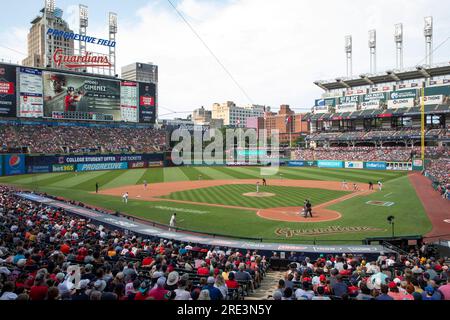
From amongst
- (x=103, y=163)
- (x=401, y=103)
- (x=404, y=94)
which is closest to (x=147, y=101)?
(x=103, y=163)

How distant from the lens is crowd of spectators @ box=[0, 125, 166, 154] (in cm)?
6109

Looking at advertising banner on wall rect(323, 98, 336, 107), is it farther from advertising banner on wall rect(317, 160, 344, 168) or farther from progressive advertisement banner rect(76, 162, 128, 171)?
progressive advertisement banner rect(76, 162, 128, 171)

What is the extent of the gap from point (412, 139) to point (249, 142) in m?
47.7

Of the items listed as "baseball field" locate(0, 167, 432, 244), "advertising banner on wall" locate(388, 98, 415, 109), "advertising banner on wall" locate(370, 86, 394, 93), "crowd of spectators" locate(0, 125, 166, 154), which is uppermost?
"advertising banner on wall" locate(370, 86, 394, 93)

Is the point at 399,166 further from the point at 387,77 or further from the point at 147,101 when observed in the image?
the point at 147,101

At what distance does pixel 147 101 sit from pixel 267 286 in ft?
237

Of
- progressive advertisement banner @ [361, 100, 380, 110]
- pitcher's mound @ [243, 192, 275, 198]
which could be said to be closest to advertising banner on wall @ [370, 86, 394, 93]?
progressive advertisement banner @ [361, 100, 380, 110]

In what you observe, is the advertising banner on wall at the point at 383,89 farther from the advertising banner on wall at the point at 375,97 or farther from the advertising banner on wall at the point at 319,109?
the advertising banner on wall at the point at 319,109

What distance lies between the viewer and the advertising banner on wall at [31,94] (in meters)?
61.2

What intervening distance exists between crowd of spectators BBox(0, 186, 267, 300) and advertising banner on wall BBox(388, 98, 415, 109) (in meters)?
73.8

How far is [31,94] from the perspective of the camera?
62562 millimetres

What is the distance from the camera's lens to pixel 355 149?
255 feet

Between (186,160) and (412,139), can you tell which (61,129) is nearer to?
(186,160)
